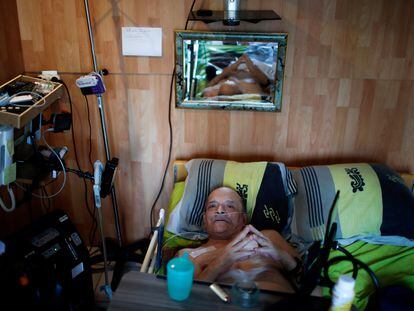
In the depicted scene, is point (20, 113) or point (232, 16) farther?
point (232, 16)

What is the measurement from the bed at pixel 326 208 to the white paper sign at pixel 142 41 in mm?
735

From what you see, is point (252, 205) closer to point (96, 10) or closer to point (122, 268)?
point (122, 268)

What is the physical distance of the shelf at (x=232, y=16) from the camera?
77.3 inches

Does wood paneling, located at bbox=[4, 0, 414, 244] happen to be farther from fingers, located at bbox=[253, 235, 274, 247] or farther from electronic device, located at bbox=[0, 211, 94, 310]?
fingers, located at bbox=[253, 235, 274, 247]

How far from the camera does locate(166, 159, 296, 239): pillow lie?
1.99 m

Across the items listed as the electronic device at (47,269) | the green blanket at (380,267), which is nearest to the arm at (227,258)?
the green blanket at (380,267)

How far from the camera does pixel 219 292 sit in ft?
3.92

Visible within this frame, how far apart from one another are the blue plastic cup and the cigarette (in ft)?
0.26

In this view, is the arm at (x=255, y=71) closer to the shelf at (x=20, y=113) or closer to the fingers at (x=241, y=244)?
the fingers at (x=241, y=244)

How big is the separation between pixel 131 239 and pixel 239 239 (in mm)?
1223

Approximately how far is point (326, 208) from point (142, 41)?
143 cm

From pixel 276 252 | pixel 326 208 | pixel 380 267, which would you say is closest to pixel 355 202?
pixel 326 208

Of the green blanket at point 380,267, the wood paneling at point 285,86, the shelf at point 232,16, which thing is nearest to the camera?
the green blanket at point 380,267

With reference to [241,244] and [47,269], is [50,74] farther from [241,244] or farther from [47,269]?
[241,244]
